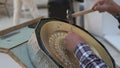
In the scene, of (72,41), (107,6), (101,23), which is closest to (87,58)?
(72,41)

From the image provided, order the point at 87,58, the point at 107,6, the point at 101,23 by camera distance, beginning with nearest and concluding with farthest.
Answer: the point at 87,58 → the point at 107,6 → the point at 101,23

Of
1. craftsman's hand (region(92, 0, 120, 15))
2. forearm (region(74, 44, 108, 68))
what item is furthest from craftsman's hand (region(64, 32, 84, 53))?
craftsman's hand (region(92, 0, 120, 15))

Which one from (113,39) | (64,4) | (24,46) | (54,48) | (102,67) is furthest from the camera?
(64,4)

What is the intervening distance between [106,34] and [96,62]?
159 centimetres

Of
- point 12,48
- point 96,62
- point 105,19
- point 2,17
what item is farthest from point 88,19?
point 96,62

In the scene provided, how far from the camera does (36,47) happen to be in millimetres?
795

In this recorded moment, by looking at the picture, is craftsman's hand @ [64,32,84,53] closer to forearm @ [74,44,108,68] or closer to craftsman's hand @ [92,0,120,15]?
forearm @ [74,44,108,68]

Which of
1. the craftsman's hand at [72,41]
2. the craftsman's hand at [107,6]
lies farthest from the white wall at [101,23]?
the craftsman's hand at [72,41]

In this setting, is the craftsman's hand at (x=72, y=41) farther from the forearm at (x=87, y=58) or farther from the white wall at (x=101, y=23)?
the white wall at (x=101, y=23)

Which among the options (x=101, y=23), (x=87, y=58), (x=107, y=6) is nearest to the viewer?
(x=87, y=58)

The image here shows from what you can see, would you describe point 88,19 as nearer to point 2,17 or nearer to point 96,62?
point 2,17

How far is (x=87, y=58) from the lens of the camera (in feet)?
2.42

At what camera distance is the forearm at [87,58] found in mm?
723

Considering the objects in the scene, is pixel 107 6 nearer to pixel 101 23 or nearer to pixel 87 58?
pixel 87 58
